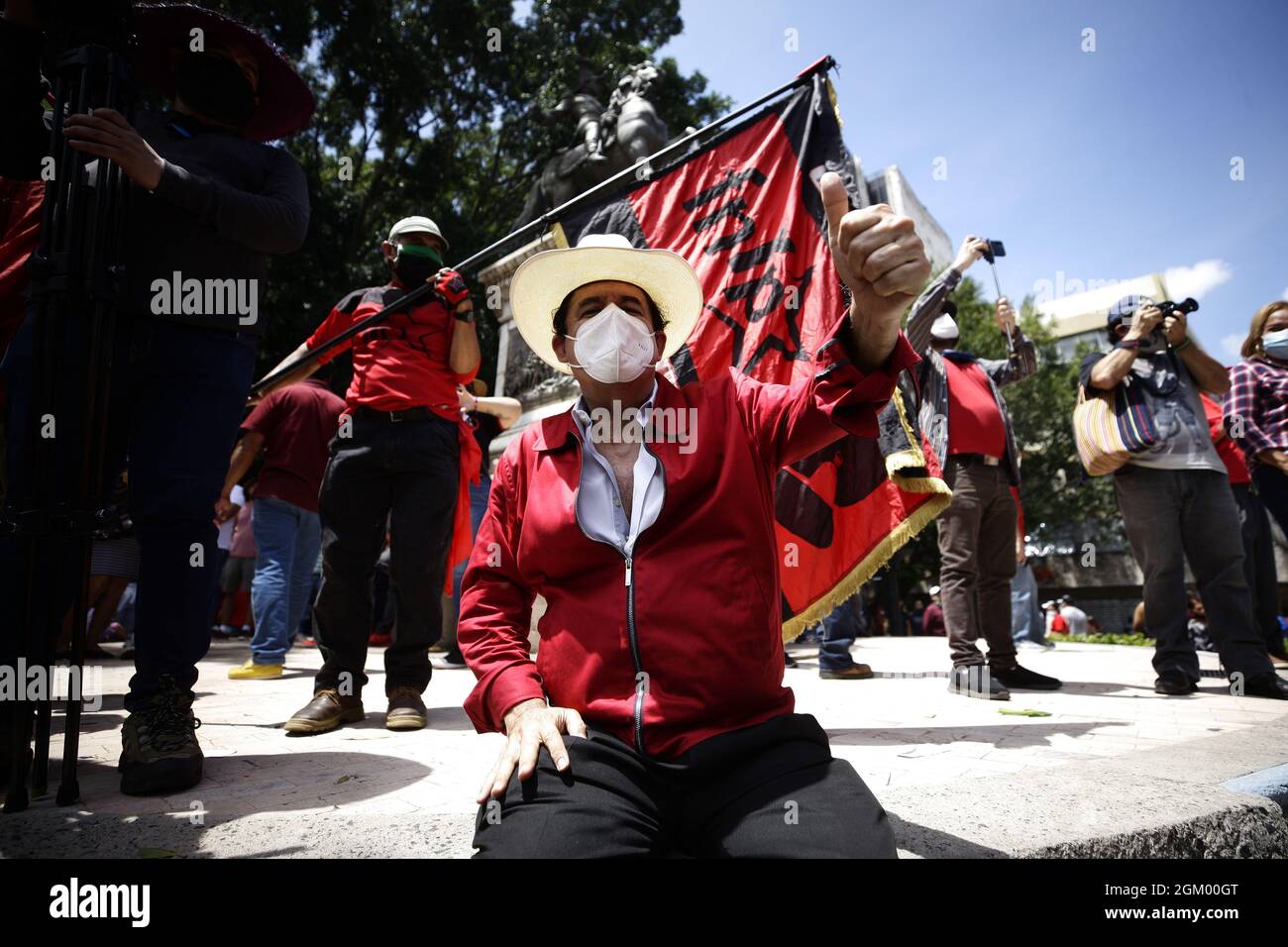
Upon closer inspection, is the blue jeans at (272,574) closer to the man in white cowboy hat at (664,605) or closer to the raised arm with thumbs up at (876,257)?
the man in white cowboy hat at (664,605)

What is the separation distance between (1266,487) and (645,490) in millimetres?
5216

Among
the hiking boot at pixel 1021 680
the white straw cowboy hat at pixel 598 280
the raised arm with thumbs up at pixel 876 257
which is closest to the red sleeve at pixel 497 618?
the white straw cowboy hat at pixel 598 280

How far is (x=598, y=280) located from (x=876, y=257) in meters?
0.90

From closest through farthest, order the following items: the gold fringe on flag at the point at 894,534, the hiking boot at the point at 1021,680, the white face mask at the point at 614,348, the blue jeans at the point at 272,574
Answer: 1. the white face mask at the point at 614,348
2. the gold fringe on flag at the point at 894,534
3. the hiking boot at the point at 1021,680
4. the blue jeans at the point at 272,574

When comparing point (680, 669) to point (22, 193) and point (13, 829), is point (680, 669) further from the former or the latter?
point (22, 193)

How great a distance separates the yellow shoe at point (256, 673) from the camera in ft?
17.2

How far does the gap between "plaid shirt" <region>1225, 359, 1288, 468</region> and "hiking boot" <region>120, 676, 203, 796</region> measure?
5887 millimetres

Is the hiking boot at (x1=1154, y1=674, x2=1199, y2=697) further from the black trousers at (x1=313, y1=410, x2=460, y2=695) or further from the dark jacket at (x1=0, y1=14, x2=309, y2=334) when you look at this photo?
the dark jacket at (x1=0, y1=14, x2=309, y2=334)

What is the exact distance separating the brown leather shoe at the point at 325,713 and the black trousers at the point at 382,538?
7cm

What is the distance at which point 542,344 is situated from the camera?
7.59ft

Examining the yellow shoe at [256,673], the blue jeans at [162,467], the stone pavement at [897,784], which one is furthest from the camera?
the yellow shoe at [256,673]

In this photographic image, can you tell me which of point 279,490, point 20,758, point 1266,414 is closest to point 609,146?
point 279,490

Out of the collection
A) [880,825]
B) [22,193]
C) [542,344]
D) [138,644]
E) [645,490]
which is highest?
[22,193]
